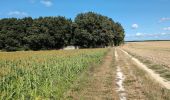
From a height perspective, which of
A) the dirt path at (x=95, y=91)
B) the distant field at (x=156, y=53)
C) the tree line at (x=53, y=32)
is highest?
the tree line at (x=53, y=32)

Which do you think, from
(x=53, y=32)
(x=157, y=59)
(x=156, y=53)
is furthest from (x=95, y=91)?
(x=53, y=32)

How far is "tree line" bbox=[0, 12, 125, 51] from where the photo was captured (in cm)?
10075

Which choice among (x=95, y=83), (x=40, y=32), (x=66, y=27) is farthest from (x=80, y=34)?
(x=95, y=83)

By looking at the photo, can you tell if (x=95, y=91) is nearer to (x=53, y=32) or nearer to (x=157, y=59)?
(x=157, y=59)

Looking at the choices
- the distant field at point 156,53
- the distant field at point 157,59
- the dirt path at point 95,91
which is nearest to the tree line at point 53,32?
the distant field at point 156,53

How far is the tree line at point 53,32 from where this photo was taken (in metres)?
101

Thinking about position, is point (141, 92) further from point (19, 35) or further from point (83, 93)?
point (19, 35)

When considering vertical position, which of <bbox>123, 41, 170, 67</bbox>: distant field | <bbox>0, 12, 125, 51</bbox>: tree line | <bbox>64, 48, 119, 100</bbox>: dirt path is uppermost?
<bbox>0, 12, 125, 51</bbox>: tree line

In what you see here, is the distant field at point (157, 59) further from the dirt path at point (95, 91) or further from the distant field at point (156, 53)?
the dirt path at point (95, 91)

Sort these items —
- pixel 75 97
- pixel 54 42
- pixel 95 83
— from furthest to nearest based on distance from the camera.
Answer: pixel 54 42, pixel 95 83, pixel 75 97

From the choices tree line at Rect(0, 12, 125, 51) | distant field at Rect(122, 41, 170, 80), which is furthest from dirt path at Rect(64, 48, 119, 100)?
tree line at Rect(0, 12, 125, 51)

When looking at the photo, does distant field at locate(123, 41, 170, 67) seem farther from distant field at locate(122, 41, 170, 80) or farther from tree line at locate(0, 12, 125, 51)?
tree line at locate(0, 12, 125, 51)

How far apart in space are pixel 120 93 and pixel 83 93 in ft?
5.02

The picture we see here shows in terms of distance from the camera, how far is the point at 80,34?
10538 centimetres
